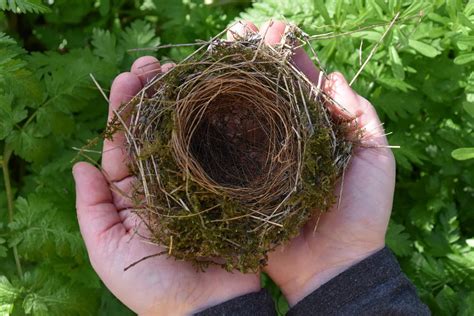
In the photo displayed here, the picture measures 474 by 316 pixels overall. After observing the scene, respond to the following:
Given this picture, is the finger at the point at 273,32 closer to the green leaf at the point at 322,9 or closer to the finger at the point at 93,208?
the green leaf at the point at 322,9

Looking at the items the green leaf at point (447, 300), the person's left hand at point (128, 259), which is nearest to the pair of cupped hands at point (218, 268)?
the person's left hand at point (128, 259)

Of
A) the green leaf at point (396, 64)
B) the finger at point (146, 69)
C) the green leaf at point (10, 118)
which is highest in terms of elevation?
the finger at point (146, 69)

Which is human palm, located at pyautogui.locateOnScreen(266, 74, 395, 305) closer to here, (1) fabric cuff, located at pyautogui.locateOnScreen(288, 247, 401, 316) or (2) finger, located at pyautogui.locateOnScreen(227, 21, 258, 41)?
(1) fabric cuff, located at pyautogui.locateOnScreen(288, 247, 401, 316)

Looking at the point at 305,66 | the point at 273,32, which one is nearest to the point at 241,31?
the point at 273,32

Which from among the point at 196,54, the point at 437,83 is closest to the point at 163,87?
the point at 196,54

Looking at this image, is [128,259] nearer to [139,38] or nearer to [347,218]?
[347,218]

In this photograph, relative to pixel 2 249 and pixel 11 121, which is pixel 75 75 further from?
pixel 2 249

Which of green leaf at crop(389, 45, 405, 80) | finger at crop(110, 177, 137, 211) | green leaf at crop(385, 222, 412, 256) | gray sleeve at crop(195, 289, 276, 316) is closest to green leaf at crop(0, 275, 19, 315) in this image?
finger at crop(110, 177, 137, 211)
